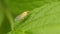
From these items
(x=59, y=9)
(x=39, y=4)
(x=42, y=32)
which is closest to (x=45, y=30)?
(x=42, y=32)

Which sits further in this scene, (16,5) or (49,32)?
(16,5)

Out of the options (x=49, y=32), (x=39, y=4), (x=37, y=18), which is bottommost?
(x=49, y=32)

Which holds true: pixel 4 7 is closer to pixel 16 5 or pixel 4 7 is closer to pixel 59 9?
pixel 16 5

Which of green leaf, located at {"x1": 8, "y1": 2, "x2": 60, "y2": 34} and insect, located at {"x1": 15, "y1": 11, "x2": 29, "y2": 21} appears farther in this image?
insect, located at {"x1": 15, "y1": 11, "x2": 29, "y2": 21}

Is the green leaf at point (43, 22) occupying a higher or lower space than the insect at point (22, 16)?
lower

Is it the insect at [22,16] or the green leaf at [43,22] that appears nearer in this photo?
the green leaf at [43,22]

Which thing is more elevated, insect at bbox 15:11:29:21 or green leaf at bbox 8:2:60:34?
insect at bbox 15:11:29:21

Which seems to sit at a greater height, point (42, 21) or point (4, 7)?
point (4, 7)
